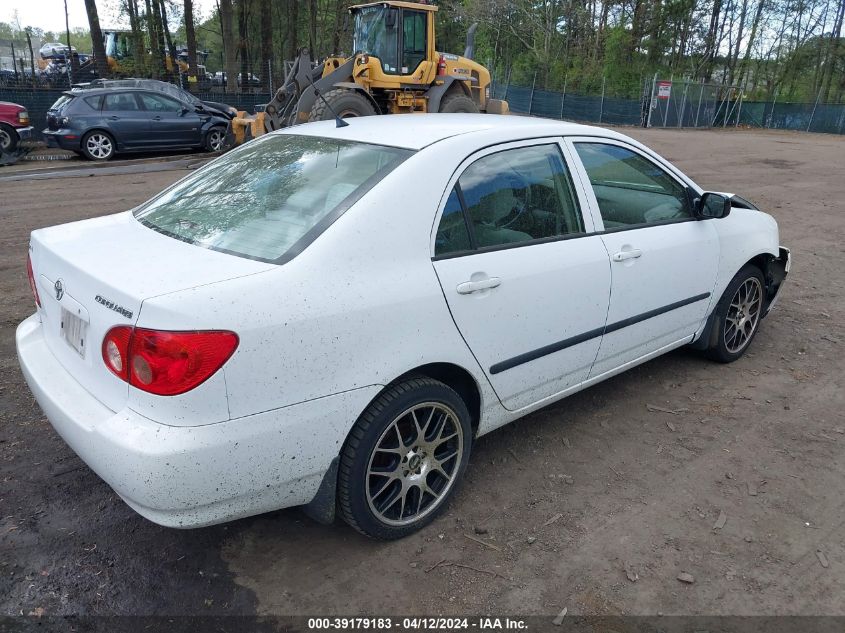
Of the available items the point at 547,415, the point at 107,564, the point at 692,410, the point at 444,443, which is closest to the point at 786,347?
the point at 692,410

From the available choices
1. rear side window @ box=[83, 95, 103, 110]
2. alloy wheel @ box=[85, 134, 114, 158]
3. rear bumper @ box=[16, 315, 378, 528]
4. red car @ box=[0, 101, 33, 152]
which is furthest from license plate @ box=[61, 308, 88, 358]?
red car @ box=[0, 101, 33, 152]

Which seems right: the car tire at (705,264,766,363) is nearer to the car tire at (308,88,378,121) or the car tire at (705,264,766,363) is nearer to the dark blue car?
the car tire at (308,88,378,121)

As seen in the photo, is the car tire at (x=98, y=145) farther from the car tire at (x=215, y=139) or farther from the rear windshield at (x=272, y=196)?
the rear windshield at (x=272, y=196)

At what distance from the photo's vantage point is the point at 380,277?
8.75ft

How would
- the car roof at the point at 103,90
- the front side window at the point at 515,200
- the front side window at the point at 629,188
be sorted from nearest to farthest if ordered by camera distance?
the front side window at the point at 515,200 < the front side window at the point at 629,188 < the car roof at the point at 103,90

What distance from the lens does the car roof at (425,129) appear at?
3.21 metres

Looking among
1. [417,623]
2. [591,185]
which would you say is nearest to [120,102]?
[591,185]

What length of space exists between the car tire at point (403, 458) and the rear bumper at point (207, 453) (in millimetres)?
102

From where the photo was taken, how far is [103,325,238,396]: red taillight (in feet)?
7.39

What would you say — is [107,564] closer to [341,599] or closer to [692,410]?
[341,599]

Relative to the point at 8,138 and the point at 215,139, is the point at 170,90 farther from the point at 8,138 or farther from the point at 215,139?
the point at 8,138

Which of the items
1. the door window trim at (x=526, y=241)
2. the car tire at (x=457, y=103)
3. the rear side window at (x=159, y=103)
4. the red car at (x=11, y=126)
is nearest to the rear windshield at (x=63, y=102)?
the red car at (x=11, y=126)

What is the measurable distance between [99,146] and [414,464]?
1521 cm

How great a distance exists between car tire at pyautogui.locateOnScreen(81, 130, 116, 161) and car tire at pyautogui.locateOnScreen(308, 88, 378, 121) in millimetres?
5073
